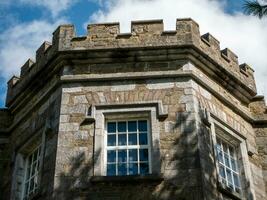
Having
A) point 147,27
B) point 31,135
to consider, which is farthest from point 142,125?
point 31,135

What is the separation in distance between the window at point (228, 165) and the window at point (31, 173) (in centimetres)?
382

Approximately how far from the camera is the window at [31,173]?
1202 cm

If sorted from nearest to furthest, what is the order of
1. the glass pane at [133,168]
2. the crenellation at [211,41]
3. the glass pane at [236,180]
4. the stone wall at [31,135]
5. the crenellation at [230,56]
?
the glass pane at [133,168] → the stone wall at [31,135] → the glass pane at [236,180] → the crenellation at [211,41] → the crenellation at [230,56]

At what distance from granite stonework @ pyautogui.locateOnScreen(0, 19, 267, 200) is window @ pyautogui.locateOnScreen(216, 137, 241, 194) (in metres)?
0.15

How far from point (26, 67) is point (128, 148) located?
164 inches

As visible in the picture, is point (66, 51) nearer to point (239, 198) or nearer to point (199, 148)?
point (199, 148)

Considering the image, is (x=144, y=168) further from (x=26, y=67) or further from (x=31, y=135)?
(x=26, y=67)

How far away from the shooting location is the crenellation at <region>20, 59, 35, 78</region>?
14.1 meters

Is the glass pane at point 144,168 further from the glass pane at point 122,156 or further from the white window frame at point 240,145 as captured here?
the white window frame at point 240,145

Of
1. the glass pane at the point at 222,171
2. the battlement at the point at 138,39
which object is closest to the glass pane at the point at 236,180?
the glass pane at the point at 222,171

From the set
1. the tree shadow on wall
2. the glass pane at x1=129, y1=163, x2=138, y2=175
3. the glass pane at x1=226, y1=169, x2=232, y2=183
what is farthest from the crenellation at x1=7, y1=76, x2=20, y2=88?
the glass pane at x1=226, y1=169, x2=232, y2=183

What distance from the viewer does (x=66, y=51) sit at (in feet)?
41.7

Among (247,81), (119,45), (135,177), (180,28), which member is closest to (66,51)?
(119,45)

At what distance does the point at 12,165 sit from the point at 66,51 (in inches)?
112
